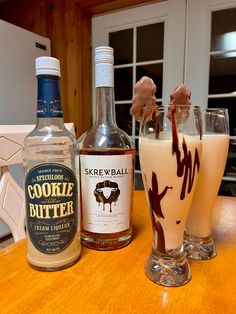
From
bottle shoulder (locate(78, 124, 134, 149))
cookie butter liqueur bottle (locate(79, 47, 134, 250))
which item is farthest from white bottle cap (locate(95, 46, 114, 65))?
bottle shoulder (locate(78, 124, 134, 149))

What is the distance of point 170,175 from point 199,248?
165mm

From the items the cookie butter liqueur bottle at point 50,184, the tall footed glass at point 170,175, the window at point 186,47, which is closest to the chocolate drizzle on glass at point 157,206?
the tall footed glass at point 170,175

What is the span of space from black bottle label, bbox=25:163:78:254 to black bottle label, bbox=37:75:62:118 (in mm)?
70

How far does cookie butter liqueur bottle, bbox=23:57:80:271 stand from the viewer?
1.13 ft

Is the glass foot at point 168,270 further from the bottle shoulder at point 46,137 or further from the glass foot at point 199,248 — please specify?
the bottle shoulder at point 46,137

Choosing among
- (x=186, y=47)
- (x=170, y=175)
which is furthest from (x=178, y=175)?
(x=186, y=47)

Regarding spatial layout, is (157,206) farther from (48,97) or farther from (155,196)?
(48,97)

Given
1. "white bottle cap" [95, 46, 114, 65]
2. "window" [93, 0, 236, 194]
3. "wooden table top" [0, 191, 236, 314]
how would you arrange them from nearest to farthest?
"wooden table top" [0, 191, 236, 314] → "white bottle cap" [95, 46, 114, 65] → "window" [93, 0, 236, 194]

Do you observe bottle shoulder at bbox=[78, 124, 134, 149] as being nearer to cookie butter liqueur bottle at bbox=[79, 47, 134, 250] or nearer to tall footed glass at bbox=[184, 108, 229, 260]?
cookie butter liqueur bottle at bbox=[79, 47, 134, 250]

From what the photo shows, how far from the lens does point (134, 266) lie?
0.38 meters

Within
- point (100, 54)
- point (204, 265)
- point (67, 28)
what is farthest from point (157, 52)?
point (204, 265)

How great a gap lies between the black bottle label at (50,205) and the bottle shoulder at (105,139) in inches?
3.8

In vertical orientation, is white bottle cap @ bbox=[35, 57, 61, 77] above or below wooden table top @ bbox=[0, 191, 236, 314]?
above

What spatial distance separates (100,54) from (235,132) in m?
1.56
